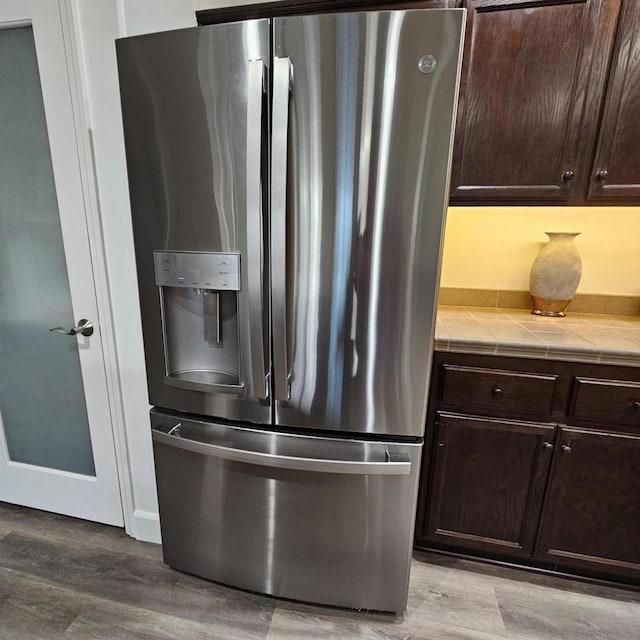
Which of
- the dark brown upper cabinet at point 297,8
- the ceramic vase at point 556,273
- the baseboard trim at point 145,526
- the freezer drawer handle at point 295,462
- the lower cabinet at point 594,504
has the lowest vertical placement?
the baseboard trim at point 145,526

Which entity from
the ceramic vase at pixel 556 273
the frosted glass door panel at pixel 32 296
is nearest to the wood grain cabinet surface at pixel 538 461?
the ceramic vase at pixel 556 273

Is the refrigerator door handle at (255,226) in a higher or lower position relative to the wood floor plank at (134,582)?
higher

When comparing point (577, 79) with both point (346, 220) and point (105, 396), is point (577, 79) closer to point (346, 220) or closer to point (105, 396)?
point (346, 220)

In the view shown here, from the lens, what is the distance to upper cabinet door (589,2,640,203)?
1.19m

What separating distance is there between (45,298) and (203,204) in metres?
0.98

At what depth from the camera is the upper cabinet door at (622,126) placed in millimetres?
1193

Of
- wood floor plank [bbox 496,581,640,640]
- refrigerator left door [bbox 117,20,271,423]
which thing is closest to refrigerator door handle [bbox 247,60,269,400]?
refrigerator left door [bbox 117,20,271,423]

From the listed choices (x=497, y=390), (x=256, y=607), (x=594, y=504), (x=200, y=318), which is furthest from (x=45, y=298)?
(x=594, y=504)

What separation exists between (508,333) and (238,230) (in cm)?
107

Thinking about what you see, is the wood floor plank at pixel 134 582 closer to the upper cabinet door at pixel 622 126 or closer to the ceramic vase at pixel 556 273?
the ceramic vase at pixel 556 273

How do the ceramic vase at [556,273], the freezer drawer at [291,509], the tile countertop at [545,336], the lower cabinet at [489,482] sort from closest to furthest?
the freezer drawer at [291,509] < the tile countertop at [545,336] < the lower cabinet at [489,482] < the ceramic vase at [556,273]

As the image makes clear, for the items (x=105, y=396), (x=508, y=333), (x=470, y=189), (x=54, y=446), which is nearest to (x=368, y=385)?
(x=508, y=333)

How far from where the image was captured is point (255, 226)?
0.94 metres

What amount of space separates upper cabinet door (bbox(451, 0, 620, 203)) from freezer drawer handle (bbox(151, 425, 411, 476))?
1.06 m
